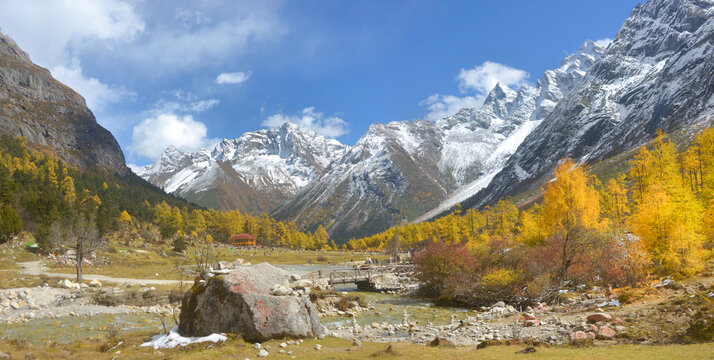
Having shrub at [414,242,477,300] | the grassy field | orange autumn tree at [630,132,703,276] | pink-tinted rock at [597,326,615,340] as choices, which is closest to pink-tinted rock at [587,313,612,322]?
pink-tinted rock at [597,326,615,340]

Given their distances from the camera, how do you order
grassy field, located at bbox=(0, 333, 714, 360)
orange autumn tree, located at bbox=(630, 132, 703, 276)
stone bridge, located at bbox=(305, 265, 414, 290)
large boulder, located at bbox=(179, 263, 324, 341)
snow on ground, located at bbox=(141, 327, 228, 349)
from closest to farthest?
grassy field, located at bbox=(0, 333, 714, 360)
snow on ground, located at bbox=(141, 327, 228, 349)
large boulder, located at bbox=(179, 263, 324, 341)
orange autumn tree, located at bbox=(630, 132, 703, 276)
stone bridge, located at bbox=(305, 265, 414, 290)

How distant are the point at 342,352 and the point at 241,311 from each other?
559 cm

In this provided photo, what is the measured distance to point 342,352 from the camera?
56.3ft

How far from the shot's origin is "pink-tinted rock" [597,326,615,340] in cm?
1717


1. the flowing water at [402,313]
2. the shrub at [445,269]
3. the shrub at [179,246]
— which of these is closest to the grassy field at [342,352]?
the flowing water at [402,313]

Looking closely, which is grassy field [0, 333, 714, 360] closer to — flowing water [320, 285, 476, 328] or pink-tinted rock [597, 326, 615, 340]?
pink-tinted rock [597, 326, 615, 340]

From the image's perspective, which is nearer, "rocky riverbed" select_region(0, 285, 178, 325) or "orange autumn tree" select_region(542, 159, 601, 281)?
"rocky riverbed" select_region(0, 285, 178, 325)

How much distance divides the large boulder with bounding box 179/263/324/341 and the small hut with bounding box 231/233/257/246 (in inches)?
5868

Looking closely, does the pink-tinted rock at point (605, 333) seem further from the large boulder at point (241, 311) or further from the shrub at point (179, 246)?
the shrub at point (179, 246)

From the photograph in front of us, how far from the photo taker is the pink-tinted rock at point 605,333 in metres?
17.2

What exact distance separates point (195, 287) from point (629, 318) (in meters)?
23.4

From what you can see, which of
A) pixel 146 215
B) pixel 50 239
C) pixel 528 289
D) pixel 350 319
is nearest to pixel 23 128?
pixel 146 215

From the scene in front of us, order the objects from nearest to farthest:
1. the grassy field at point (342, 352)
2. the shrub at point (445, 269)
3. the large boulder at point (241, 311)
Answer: the grassy field at point (342, 352) < the large boulder at point (241, 311) < the shrub at point (445, 269)

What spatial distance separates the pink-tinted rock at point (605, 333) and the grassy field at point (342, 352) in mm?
1574
